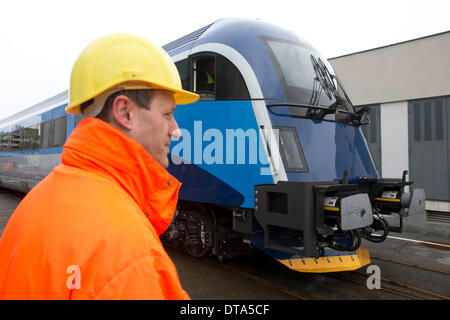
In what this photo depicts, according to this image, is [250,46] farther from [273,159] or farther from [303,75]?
[273,159]

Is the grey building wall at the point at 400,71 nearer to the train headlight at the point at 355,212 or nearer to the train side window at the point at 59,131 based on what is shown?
the train headlight at the point at 355,212

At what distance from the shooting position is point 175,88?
1.22m

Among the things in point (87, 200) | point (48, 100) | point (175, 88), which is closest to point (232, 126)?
point (175, 88)

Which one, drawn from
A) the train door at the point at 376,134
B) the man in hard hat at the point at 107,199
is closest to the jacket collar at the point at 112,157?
the man in hard hat at the point at 107,199

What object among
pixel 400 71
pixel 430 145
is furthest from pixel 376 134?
pixel 400 71

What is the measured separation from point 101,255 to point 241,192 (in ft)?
11.3

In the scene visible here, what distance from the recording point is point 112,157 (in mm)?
1002

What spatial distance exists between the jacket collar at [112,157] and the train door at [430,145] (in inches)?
448

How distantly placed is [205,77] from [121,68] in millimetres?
3732

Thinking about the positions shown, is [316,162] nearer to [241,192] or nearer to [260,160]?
[260,160]

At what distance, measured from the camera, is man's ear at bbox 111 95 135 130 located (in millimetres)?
1112

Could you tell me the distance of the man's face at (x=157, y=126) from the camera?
1145 millimetres
